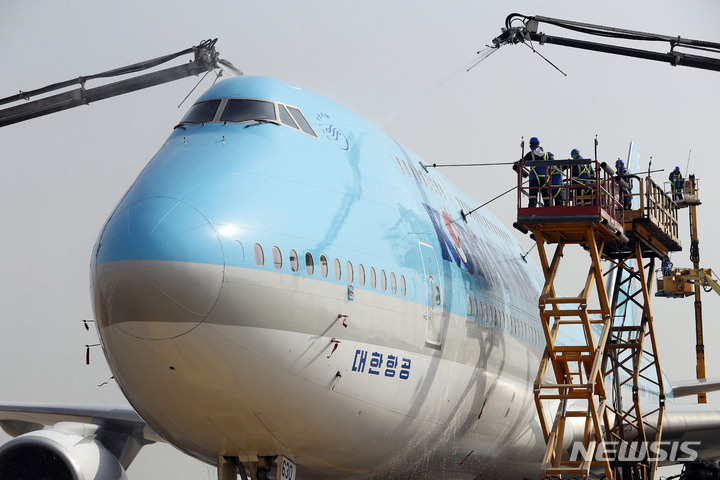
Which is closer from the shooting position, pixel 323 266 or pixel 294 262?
pixel 294 262

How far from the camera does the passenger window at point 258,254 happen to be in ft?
27.8

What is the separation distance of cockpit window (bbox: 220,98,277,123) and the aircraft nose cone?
2.60 metres

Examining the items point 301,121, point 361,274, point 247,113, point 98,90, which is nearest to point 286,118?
point 301,121

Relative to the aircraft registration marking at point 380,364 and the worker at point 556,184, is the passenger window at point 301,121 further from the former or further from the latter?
the worker at point 556,184

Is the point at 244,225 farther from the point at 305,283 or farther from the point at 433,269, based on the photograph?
the point at 433,269

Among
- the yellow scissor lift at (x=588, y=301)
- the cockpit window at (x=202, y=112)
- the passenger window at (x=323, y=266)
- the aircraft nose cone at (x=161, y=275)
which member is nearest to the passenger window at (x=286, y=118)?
the cockpit window at (x=202, y=112)

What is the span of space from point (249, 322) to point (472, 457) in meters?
6.47

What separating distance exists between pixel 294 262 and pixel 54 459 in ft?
23.5

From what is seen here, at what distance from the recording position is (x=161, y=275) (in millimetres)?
7945

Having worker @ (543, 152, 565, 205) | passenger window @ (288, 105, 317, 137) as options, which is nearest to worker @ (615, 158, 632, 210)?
worker @ (543, 152, 565, 205)

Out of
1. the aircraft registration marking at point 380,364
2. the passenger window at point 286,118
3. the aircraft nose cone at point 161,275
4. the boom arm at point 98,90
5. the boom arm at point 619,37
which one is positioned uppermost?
the boom arm at point 98,90

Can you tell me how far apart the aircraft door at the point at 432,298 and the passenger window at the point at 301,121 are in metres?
2.06

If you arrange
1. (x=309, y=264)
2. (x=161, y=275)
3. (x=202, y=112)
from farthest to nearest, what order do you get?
(x=202, y=112)
(x=309, y=264)
(x=161, y=275)

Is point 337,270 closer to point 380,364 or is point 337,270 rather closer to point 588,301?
point 380,364
